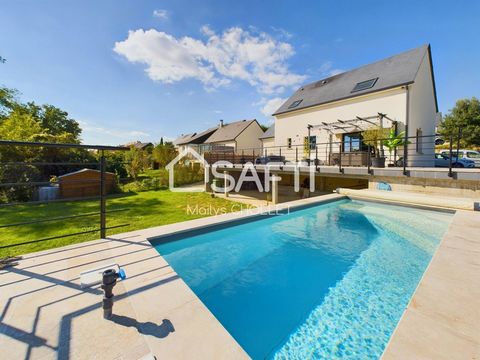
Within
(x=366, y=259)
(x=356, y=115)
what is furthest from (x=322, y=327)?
(x=356, y=115)

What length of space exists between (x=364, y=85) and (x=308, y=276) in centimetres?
1529

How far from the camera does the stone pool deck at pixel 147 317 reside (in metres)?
1.58

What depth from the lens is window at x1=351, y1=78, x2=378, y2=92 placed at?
14.4 meters

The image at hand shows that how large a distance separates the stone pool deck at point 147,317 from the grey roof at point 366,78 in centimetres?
1386

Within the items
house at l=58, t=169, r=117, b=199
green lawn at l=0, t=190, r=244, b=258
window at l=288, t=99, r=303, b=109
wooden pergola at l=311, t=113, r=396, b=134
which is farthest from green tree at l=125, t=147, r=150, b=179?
wooden pergola at l=311, t=113, r=396, b=134

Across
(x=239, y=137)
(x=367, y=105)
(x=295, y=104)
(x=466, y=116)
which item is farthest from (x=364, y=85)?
(x=466, y=116)

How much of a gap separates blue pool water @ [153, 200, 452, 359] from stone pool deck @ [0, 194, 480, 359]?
2.85 ft

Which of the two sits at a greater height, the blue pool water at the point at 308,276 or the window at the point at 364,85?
the window at the point at 364,85

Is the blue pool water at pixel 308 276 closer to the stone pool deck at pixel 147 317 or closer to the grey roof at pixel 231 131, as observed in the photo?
the stone pool deck at pixel 147 317

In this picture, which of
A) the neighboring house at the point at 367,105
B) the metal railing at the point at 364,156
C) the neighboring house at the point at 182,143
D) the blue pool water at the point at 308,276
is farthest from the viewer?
the neighboring house at the point at 182,143

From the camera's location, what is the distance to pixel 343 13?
35.4 feet

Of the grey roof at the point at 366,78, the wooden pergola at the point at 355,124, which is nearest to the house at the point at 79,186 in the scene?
the wooden pergola at the point at 355,124

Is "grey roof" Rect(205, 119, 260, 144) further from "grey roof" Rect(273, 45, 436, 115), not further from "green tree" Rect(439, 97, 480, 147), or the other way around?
"green tree" Rect(439, 97, 480, 147)

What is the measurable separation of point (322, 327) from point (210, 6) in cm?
1264
